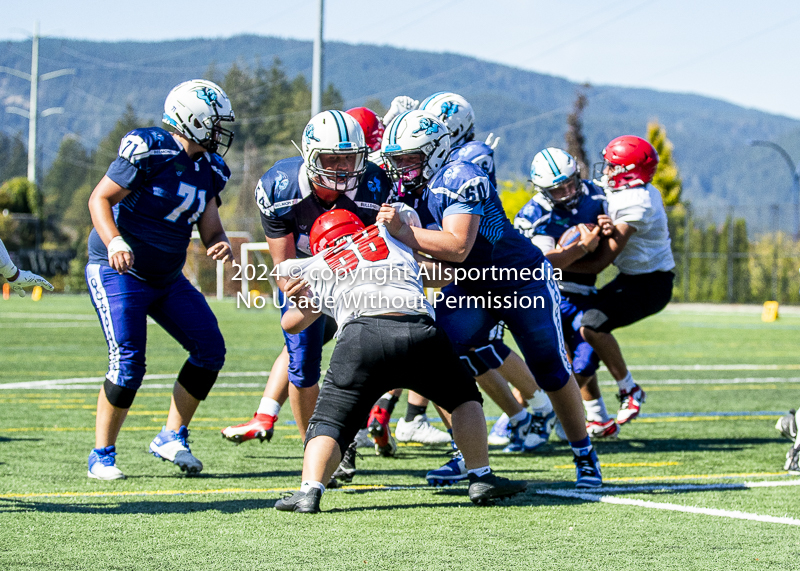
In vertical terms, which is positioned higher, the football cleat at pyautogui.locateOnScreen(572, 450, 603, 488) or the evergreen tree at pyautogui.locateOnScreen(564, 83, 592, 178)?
the evergreen tree at pyautogui.locateOnScreen(564, 83, 592, 178)

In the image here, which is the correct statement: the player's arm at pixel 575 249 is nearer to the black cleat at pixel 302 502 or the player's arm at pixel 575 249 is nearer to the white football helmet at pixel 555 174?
the white football helmet at pixel 555 174

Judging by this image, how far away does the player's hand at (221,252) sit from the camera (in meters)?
5.31

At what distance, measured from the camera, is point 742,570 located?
332 cm

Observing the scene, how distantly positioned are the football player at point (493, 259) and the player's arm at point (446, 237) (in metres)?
0.01

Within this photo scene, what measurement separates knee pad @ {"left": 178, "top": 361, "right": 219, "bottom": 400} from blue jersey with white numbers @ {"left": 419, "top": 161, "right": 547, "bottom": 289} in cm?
155

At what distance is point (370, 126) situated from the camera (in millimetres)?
5973

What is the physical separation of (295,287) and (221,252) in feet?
4.06

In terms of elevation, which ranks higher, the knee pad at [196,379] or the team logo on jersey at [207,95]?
the team logo on jersey at [207,95]

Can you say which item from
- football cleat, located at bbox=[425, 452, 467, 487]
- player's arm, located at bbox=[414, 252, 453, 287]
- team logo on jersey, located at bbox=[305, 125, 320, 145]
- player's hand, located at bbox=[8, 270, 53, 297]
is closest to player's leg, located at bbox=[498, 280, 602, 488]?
player's arm, located at bbox=[414, 252, 453, 287]

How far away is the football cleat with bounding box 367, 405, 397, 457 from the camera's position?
5.99 m

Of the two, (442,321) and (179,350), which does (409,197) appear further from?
(179,350)

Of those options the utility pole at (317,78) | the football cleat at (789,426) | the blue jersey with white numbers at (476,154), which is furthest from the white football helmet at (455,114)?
the utility pole at (317,78)

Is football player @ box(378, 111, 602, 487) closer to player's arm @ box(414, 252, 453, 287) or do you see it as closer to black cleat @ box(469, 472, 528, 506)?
player's arm @ box(414, 252, 453, 287)

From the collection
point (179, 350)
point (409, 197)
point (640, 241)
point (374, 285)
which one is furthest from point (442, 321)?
point (179, 350)
